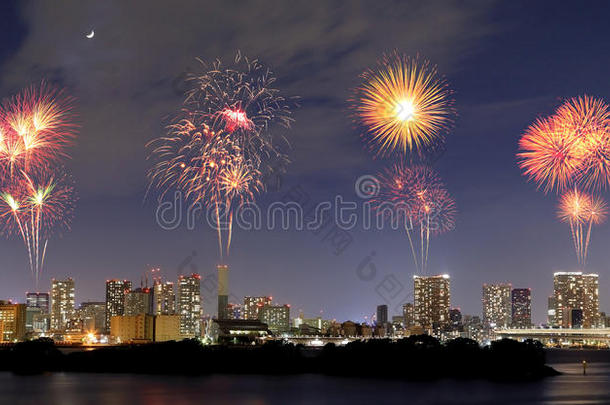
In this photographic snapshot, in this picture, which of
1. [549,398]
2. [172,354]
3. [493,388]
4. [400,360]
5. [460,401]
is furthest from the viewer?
[172,354]

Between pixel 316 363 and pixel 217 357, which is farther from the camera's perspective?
pixel 217 357

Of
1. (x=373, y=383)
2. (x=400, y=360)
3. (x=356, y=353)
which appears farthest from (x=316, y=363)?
(x=373, y=383)

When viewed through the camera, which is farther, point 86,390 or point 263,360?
point 263,360

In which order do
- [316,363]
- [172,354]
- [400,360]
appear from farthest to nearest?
[172,354], [316,363], [400,360]

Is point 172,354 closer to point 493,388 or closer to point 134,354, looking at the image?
point 134,354

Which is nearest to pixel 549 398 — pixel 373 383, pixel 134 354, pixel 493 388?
pixel 493 388

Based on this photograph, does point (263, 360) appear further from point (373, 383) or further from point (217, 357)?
point (373, 383)
